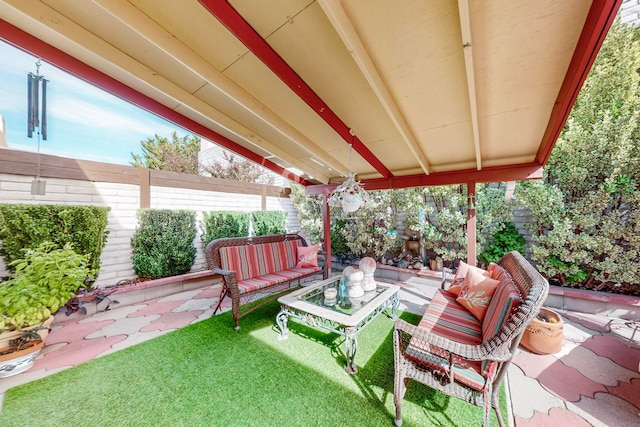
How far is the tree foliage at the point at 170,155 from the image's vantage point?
9.73 metres

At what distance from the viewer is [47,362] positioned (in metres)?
2.40

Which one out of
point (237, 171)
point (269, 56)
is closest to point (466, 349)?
point (269, 56)

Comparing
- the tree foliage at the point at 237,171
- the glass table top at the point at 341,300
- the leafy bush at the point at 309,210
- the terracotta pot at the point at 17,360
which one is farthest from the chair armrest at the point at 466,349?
the tree foliage at the point at 237,171

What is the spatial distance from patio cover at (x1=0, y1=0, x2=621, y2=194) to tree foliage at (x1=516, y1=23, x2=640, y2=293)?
1.19 meters

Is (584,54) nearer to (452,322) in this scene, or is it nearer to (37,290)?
(452,322)

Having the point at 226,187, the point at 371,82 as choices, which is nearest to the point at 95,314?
the point at 226,187

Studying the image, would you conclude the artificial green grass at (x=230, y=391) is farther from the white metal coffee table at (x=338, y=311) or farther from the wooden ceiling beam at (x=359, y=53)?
the wooden ceiling beam at (x=359, y=53)

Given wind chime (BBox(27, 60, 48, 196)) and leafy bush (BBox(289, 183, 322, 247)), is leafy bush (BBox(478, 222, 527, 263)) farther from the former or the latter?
wind chime (BBox(27, 60, 48, 196))

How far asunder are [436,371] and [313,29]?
2.63 m

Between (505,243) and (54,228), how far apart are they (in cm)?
762

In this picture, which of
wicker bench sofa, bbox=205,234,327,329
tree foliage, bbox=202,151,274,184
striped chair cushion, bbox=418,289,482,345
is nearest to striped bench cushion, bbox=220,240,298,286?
wicker bench sofa, bbox=205,234,327,329

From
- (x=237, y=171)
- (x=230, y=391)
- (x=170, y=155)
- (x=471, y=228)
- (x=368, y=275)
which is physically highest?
(x=170, y=155)

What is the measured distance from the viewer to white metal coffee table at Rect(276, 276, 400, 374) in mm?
2266

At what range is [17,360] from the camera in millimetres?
2199
